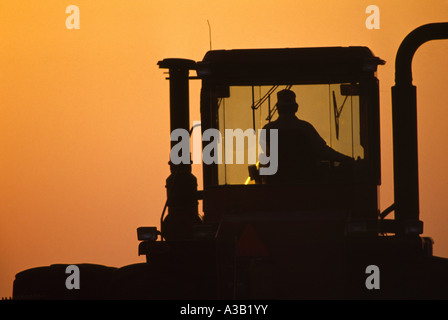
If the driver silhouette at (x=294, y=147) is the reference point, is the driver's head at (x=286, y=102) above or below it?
above

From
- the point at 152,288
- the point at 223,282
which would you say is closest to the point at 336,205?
the point at 223,282

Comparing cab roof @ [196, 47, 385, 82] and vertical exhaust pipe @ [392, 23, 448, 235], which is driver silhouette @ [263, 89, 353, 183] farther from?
vertical exhaust pipe @ [392, 23, 448, 235]

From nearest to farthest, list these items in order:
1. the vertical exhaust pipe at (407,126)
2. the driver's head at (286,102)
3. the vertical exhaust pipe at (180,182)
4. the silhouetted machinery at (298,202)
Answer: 1. the silhouetted machinery at (298,202)
2. the vertical exhaust pipe at (407,126)
3. the driver's head at (286,102)
4. the vertical exhaust pipe at (180,182)

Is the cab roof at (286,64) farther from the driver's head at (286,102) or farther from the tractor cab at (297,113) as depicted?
the driver's head at (286,102)

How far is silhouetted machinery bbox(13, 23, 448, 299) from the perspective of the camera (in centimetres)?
573

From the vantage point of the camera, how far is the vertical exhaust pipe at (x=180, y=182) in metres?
6.63

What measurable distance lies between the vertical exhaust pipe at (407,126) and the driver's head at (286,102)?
739 millimetres

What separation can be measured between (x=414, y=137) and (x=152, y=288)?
220 centimetres

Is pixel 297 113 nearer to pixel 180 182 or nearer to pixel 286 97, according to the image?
pixel 286 97

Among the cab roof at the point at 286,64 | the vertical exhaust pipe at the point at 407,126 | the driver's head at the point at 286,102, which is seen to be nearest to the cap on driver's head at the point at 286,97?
the driver's head at the point at 286,102

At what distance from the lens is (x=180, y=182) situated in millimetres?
6711

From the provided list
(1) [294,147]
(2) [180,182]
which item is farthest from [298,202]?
(2) [180,182]

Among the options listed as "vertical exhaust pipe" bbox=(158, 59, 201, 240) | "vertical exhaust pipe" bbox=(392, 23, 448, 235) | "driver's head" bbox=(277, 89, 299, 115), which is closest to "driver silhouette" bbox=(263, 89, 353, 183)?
"driver's head" bbox=(277, 89, 299, 115)

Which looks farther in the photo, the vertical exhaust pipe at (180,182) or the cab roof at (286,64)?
the vertical exhaust pipe at (180,182)
